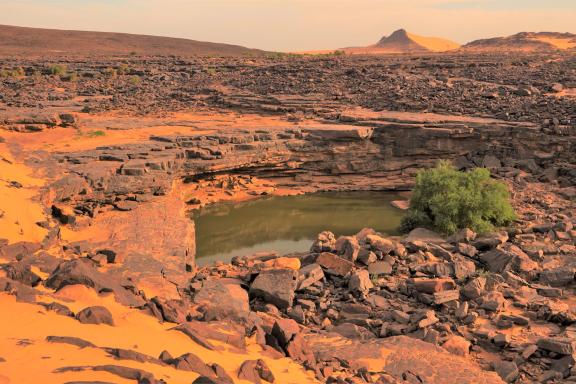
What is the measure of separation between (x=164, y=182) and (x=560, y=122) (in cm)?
1501

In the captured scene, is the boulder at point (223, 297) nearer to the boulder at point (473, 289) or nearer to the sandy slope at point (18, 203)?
the sandy slope at point (18, 203)

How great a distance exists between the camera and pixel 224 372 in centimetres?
480

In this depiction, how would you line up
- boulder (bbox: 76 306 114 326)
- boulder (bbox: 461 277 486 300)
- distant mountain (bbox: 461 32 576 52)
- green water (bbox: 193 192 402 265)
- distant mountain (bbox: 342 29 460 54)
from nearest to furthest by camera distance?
1. boulder (bbox: 76 306 114 326)
2. boulder (bbox: 461 277 486 300)
3. green water (bbox: 193 192 402 265)
4. distant mountain (bbox: 461 32 576 52)
5. distant mountain (bbox: 342 29 460 54)

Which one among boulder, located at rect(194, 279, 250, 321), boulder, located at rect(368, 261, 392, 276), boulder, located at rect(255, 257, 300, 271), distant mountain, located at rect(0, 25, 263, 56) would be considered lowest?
boulder, located at rect(255, 257, 300, 271)

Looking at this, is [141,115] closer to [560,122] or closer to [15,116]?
[15,116]

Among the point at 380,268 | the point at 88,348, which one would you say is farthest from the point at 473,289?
the point at 88,348

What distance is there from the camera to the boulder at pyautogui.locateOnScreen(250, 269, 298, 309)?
29.3 feet

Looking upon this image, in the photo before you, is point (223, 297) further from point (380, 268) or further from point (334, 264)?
point (380, 268)

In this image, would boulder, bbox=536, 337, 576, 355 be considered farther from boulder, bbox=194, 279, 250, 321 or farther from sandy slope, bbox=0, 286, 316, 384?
boulder, bbox=194, 279, 250, 321

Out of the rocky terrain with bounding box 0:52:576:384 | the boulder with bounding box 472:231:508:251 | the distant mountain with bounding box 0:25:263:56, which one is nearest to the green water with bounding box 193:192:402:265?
the rocky terrain with bounding box 0:52:576:384

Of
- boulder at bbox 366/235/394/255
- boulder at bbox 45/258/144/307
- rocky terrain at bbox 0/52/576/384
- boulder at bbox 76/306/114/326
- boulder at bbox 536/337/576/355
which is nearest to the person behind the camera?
boulder at bbox 76/306/114/326

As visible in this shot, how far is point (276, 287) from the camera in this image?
9117mm

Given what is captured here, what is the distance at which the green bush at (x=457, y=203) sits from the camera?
14008 millimetres

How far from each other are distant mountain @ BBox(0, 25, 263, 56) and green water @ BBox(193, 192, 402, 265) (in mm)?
38557
